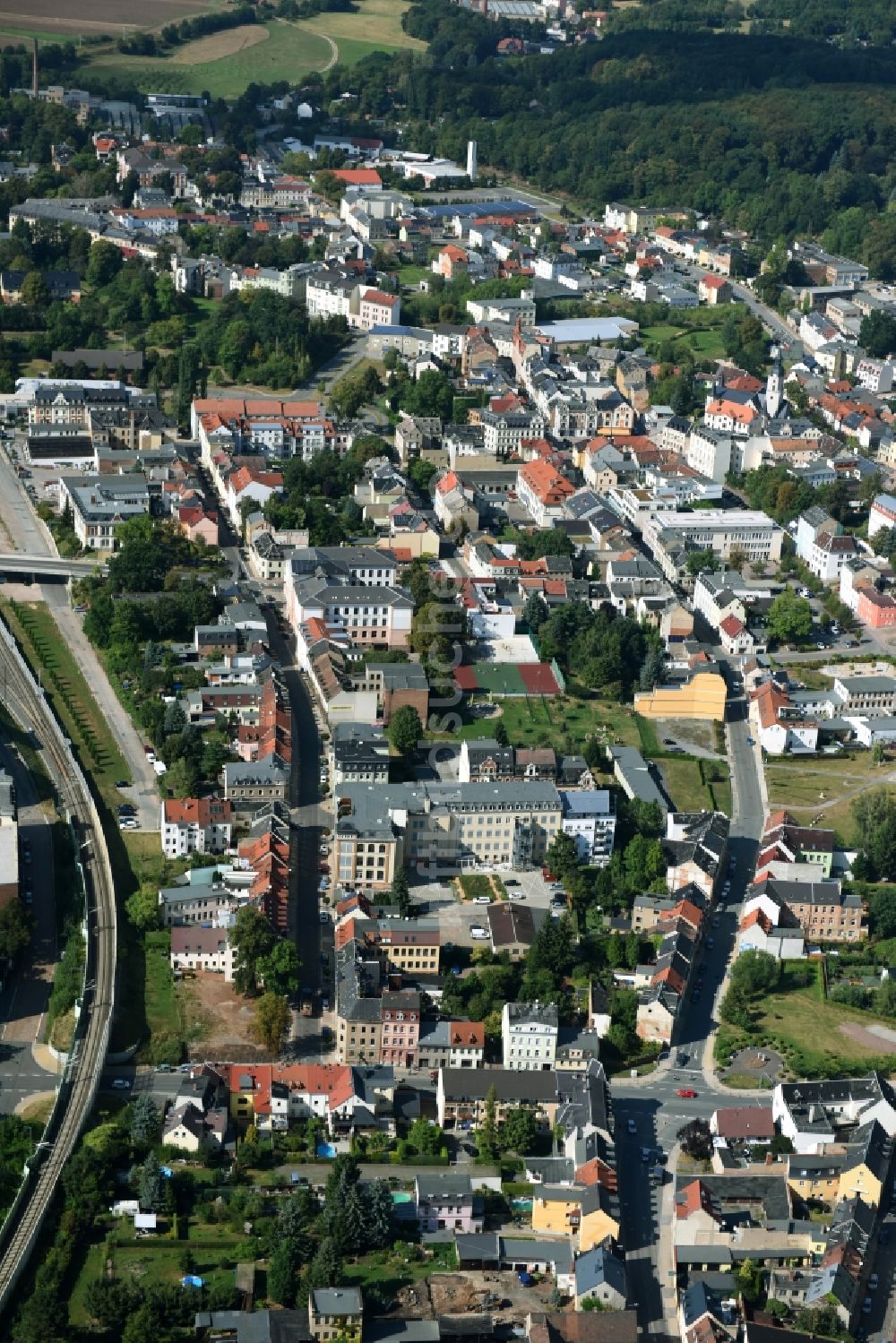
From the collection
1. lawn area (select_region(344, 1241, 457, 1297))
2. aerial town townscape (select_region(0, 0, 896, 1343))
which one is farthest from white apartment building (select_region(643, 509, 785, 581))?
lawn area (select_region(344, 1241, 457, 1297))

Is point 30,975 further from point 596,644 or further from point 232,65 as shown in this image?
point 232,65

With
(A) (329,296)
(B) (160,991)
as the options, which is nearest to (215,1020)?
(B) (160,991)

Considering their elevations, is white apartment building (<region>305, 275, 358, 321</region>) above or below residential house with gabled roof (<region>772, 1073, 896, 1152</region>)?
above

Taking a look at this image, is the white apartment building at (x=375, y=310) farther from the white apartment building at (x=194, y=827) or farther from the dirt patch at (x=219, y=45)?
the dirt patch at (x=219, y=45)

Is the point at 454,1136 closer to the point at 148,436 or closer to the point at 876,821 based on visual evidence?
the point at 876,821

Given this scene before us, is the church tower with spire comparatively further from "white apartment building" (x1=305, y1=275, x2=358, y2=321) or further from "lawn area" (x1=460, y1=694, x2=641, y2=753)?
"lawn area" (x1=460, y1=694, x2=641, y2=753)

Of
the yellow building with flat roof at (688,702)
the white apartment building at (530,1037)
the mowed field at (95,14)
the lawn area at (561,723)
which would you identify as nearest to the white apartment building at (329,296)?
the lawn area at (561,723)
